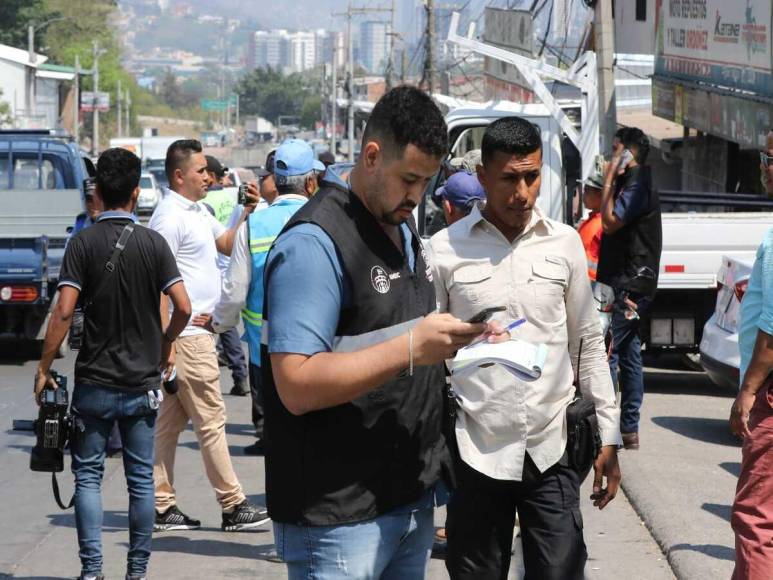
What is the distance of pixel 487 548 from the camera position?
4.31 meters

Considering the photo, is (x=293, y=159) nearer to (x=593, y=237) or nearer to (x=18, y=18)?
(x=593, y=237)

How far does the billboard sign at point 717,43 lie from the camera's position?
53.2ft

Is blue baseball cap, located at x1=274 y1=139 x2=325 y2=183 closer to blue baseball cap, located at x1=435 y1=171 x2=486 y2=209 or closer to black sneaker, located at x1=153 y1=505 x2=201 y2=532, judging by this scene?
blue baseball cap, located at x1=435 y1=171 x2=486 y2=209

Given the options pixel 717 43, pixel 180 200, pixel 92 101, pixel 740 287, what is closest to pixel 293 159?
pixel 180 200

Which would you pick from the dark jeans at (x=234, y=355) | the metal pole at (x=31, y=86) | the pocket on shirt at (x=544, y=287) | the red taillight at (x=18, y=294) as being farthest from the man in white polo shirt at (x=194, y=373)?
the metal pole at (x=31, y=86)

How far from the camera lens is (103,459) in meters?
5.79

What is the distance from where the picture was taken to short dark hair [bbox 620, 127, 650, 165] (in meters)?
8.66

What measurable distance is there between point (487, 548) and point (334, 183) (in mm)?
1598

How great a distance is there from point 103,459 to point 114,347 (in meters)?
0.50

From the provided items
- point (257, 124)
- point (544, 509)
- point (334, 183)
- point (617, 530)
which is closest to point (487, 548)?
point (544, 509)

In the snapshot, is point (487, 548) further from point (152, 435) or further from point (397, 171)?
point (152, 435)

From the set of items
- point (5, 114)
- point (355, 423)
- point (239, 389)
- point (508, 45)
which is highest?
point (508, 45)

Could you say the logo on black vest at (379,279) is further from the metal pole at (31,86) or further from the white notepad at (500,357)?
the metal pole at (31,86)

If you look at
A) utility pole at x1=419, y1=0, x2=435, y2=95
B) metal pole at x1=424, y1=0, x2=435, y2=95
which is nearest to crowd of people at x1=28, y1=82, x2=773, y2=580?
utility pole at x1=419, y1=0, x2=435, y2=95
